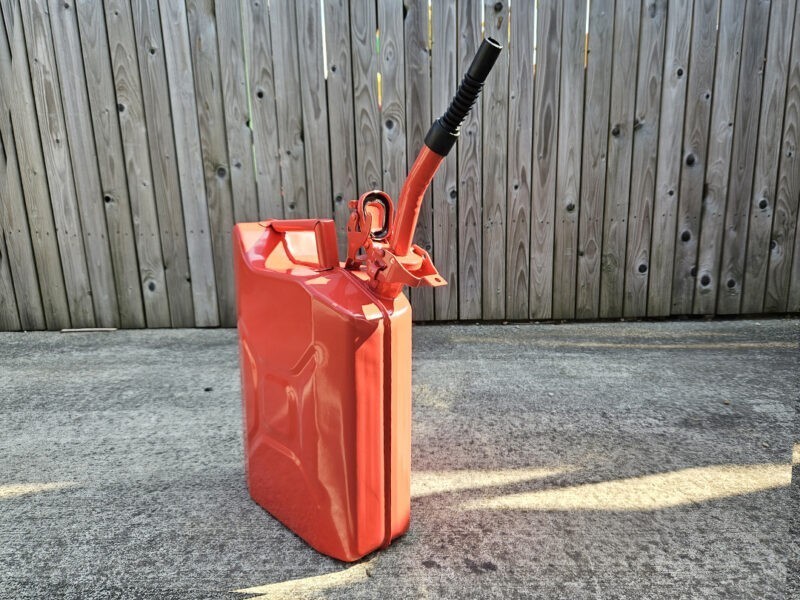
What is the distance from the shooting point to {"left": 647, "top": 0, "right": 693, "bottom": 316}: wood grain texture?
3.09 m

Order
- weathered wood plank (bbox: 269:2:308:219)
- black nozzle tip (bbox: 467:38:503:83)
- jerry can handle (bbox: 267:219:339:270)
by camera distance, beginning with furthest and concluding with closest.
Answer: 1. weathered wood plank (bbox: 269:2:308:219)
2. jerry can handle (bbox: 267:219:339:270)
3. black nozzle tip (bbox: 467:38:503:83)

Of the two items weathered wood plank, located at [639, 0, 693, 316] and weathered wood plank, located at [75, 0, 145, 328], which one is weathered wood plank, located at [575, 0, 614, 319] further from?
weathered wood plank, located at [75, 0, 145, 328]

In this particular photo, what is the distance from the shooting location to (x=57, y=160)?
10.6 ft

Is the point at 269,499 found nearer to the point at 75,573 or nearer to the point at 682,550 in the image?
the point at 75,573

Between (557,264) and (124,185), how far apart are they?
8.72 feet

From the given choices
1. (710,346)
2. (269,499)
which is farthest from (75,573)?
(710,346)

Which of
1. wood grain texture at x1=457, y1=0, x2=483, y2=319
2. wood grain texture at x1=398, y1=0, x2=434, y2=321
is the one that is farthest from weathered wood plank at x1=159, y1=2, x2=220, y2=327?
wood grain texture at x1=457, y1=0, x2=483, y2=319

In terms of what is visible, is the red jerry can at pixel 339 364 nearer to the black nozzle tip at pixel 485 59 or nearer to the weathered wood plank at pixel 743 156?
the black nozzle tip at pixel 485 59

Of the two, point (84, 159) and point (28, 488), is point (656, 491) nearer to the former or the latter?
point (28, 488)

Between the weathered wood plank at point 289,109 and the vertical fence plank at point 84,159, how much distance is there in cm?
111

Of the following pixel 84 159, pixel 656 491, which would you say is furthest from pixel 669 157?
pixel 84 159

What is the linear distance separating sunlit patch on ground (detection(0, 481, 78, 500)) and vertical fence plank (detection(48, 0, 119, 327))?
181cm

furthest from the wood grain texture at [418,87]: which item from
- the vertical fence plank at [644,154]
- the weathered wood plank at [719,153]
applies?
the weathered wood plank at [719,153]

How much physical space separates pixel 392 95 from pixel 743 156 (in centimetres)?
211
